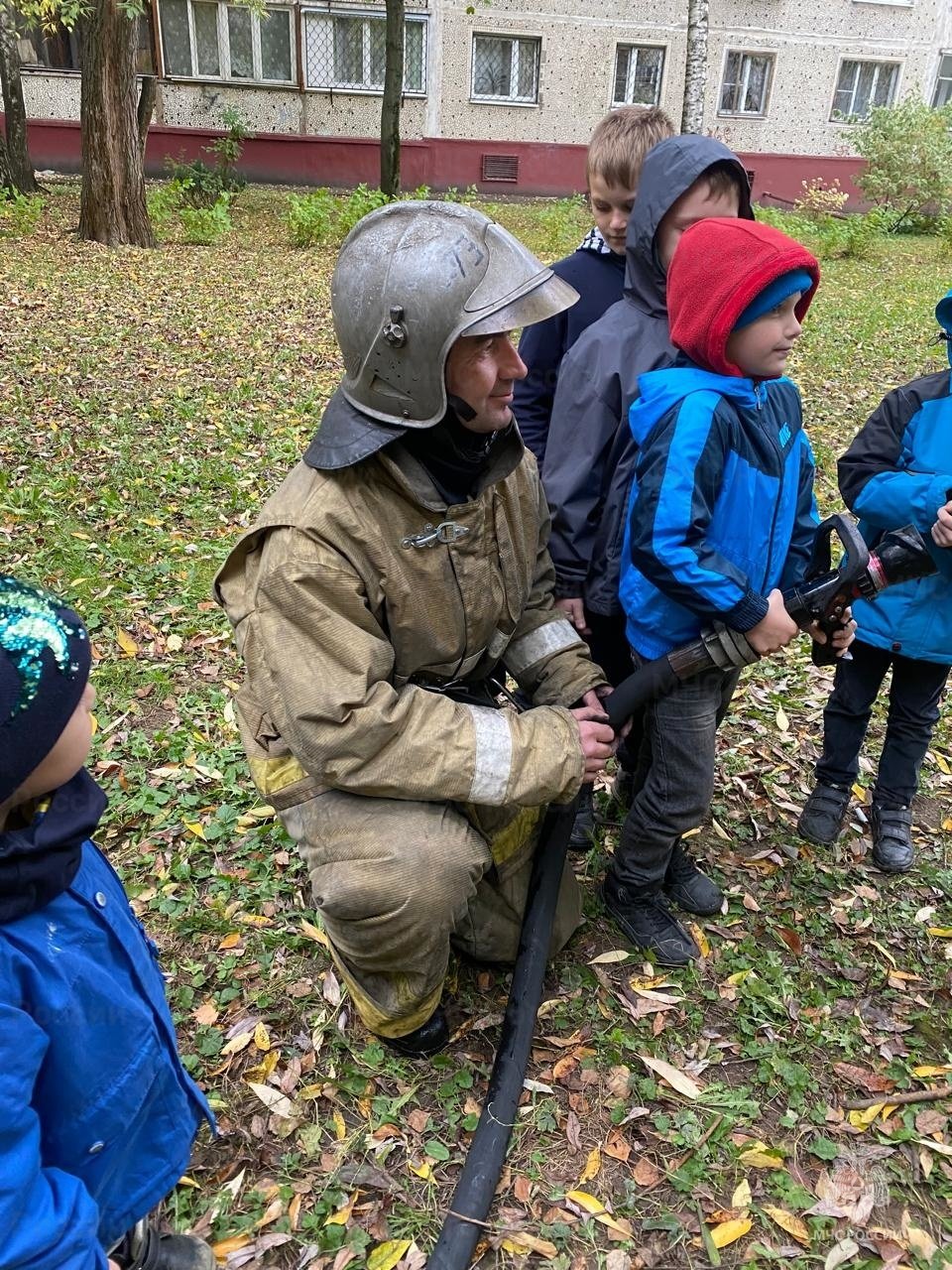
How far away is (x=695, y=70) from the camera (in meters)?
14.8

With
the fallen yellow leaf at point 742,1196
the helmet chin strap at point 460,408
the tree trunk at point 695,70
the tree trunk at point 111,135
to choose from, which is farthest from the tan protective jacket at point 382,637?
the tree trunk at point 695,70

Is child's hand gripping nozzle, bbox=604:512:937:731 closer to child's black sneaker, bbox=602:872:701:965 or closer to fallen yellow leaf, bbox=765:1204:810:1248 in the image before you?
child's black sneaker, bbox=602:872:701:965

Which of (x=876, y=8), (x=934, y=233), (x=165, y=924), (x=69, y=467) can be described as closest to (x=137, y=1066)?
(x=165, y=924)

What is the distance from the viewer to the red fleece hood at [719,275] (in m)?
2.25

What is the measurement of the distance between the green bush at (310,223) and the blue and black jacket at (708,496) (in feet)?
42.5

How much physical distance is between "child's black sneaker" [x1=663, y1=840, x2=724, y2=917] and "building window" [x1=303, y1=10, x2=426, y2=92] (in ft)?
79.6

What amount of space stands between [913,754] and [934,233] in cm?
2163

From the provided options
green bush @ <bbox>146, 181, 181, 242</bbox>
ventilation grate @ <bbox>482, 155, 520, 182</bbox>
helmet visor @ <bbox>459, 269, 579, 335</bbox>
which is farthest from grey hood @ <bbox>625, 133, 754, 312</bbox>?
ventilation grate @ <bbox>482, 155, 520, 182</bbox>

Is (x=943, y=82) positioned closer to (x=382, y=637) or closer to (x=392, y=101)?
(x=392, y=101)

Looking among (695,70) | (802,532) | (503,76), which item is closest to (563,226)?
(695,70)

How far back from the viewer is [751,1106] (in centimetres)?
250

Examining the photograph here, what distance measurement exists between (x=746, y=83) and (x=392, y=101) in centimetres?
1353

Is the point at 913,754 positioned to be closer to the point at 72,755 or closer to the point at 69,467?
the point at 72,755

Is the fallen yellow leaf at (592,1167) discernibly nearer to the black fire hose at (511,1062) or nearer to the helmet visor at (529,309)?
the black fire hose at (511,1062)
